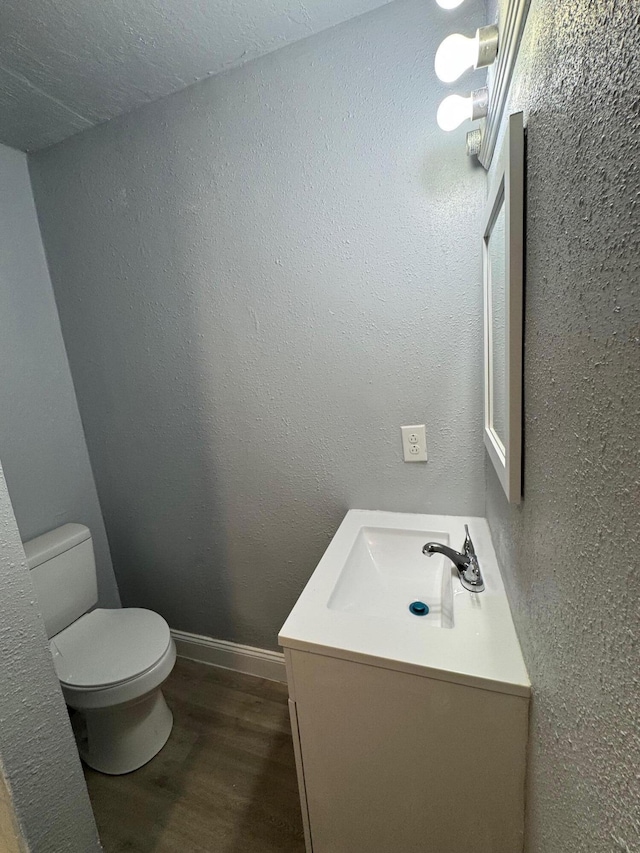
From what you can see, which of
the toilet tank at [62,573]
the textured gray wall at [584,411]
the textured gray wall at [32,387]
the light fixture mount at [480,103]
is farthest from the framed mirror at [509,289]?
the textured gray wall at [32,387]

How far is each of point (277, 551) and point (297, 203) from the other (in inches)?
52.3

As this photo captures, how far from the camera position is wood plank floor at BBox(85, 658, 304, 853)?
1156 mm

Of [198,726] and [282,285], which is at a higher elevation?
[282,285]

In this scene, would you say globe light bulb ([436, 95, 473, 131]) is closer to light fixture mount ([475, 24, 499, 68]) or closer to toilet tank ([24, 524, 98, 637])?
light fixture mount ([475, 24, 499, 68])

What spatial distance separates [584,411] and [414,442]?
92 cm

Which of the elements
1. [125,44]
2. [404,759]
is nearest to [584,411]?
[404,759]

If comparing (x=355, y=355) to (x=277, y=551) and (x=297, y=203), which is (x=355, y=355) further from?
(x=277, y=551)

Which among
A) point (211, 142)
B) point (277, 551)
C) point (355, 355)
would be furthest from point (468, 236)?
point (277, 551)

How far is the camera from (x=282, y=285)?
53.2 inches

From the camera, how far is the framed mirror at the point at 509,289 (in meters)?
0.59

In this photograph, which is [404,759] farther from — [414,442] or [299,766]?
[414,442]

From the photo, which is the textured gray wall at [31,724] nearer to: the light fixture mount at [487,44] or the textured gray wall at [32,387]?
the textured gray wall at [32,387]

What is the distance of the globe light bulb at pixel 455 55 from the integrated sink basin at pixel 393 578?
122 centimetres

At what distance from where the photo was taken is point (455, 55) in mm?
812
